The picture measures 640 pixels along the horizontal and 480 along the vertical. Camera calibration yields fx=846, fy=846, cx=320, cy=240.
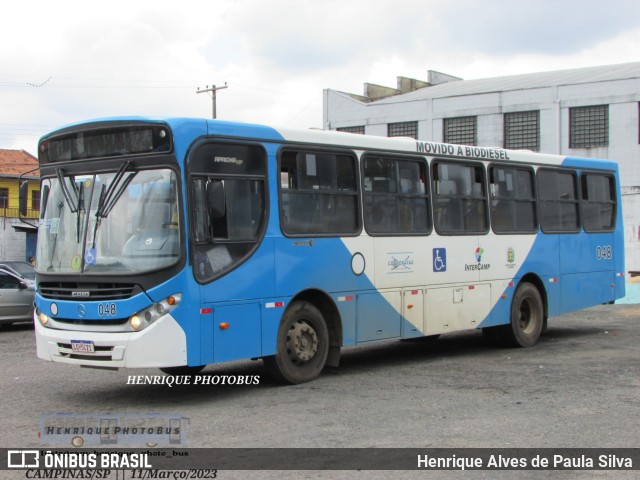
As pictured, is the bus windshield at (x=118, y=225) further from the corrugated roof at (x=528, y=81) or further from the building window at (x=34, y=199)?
the building window at (x=34, y=199)

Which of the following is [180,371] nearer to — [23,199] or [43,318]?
[43,318]

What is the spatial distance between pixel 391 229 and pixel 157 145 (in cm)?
392

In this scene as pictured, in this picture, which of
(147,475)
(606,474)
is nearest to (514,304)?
(606,474)

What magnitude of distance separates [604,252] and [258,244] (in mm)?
8927

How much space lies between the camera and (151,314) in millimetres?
8938

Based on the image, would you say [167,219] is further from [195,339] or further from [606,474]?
[606,474]

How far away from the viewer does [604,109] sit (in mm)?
39750

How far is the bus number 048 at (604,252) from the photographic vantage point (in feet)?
53.1

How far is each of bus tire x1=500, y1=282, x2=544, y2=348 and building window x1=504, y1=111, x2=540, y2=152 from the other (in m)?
28.1

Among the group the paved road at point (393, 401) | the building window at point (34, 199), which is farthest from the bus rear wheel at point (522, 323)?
the building window at point (34, 199)

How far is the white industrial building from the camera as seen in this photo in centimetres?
3897

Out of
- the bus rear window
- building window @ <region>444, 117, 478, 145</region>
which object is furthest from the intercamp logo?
building window @ <region>444, 117, 478, 145</region>

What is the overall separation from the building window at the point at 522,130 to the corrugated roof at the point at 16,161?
36344 millimetres

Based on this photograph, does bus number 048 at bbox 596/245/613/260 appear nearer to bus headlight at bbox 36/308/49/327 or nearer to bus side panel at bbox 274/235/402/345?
bus side panel at bbox 274/235/402/345
